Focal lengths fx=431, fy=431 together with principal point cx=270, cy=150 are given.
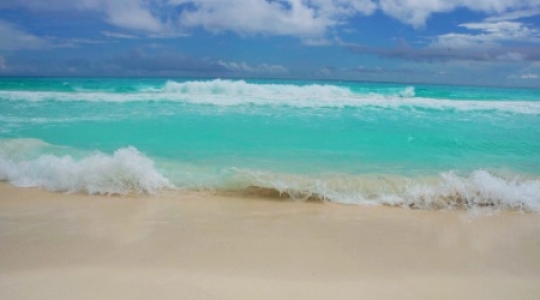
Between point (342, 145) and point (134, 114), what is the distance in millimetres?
6840

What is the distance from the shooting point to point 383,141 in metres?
8.35

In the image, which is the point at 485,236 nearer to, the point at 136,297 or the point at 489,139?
the point at 136,297

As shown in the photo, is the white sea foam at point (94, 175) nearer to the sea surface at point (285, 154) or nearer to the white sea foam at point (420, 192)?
the sea surface at point (285, 154)

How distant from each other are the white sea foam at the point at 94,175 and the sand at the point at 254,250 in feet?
0.79

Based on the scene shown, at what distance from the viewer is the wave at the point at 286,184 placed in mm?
4738

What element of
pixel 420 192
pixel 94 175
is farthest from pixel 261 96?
pixel 420 192

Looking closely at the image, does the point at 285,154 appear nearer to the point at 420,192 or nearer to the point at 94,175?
the point at 420,192

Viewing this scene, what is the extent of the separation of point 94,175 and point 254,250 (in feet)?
8.49

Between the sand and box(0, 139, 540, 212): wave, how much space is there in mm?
201

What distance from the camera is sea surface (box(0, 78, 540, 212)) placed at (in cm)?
488

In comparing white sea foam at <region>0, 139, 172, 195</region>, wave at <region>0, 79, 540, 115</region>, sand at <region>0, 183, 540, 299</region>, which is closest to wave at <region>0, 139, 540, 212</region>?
white sea foam at <region>0, 139, 172, 195</region>

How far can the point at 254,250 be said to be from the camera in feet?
10.9

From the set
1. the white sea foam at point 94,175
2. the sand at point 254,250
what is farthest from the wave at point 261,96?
the sand at point 254,250

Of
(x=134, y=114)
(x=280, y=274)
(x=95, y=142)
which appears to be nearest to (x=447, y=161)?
(x=280, y=274)
